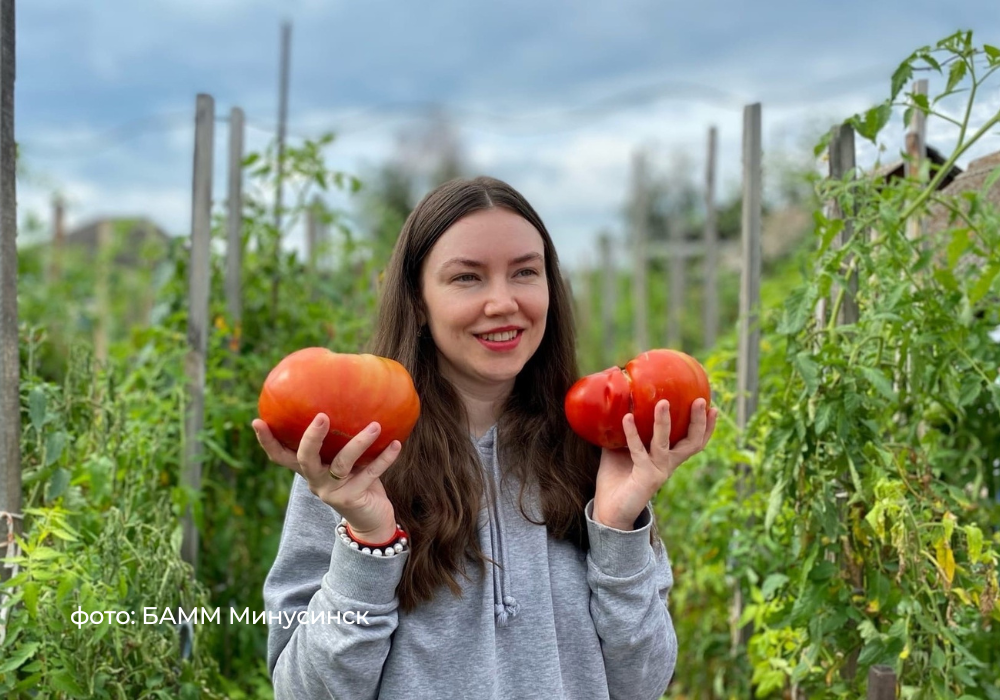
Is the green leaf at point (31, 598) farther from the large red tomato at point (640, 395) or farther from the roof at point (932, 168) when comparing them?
the roof at point (932, 168)

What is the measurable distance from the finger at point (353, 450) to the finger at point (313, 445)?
0.02 meters

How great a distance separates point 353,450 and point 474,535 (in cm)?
32

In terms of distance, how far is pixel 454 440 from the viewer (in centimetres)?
140

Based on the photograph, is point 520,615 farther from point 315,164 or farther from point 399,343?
point 315,164

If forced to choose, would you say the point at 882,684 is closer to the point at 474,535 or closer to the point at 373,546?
the point at 474,535

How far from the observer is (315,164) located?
3.14 meters

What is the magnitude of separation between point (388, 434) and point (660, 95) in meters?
4.27

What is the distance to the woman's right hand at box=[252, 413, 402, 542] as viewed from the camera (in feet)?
3.64

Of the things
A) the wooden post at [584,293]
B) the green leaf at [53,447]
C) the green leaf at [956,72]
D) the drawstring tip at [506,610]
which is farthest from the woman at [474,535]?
the wooden post at [584,293]

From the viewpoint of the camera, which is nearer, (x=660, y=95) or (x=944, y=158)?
(x=944, y=158)

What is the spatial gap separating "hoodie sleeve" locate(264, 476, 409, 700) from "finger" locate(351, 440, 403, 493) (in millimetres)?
101

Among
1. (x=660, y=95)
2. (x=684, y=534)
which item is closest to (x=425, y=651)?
(x=684, y=534)

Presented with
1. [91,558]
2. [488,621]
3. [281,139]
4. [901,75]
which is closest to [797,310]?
[901,75]

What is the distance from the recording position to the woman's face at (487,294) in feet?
4.39
